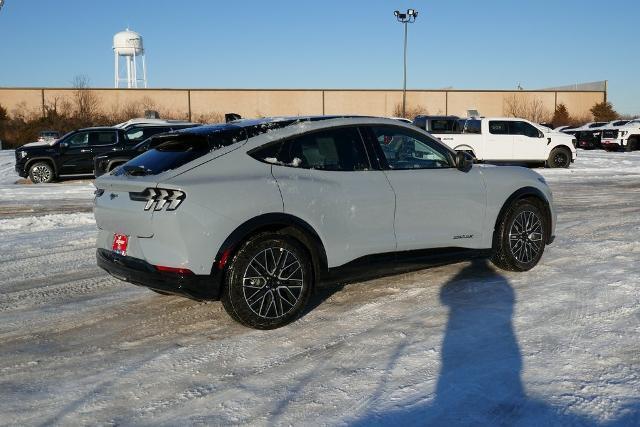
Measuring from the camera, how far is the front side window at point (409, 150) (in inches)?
220

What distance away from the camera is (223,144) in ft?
16.0

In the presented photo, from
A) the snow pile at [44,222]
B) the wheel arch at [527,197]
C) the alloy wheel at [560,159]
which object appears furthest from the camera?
the alloy wheel at [560,159]

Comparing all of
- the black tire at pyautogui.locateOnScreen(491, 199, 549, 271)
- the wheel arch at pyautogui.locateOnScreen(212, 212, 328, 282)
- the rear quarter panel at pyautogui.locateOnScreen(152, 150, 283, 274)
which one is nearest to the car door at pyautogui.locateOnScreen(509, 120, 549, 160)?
the black tire at pyautogui.locateOnScreen(491, 199, 549, 271)

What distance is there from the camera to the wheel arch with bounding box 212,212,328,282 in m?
4.60

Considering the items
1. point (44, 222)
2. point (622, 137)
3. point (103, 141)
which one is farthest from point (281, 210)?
point (622, 137)

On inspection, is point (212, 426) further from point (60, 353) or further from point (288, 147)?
point (288, 147)

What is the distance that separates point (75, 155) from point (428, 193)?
51.4 feet

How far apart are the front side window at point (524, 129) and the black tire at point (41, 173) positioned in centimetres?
1501

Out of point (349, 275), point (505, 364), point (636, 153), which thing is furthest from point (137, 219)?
point (636, 153)

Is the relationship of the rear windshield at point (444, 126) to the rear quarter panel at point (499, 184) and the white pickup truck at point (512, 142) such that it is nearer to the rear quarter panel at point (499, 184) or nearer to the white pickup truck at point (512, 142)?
the white pickup truck at point (512, 142)

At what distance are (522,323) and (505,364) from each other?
91cm

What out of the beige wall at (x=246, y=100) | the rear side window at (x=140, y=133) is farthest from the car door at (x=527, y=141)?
the beige wall at (x=246, y=100)

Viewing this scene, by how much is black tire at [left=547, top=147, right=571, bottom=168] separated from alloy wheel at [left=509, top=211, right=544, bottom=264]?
16.5 metres

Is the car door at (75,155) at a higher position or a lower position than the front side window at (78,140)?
lower
